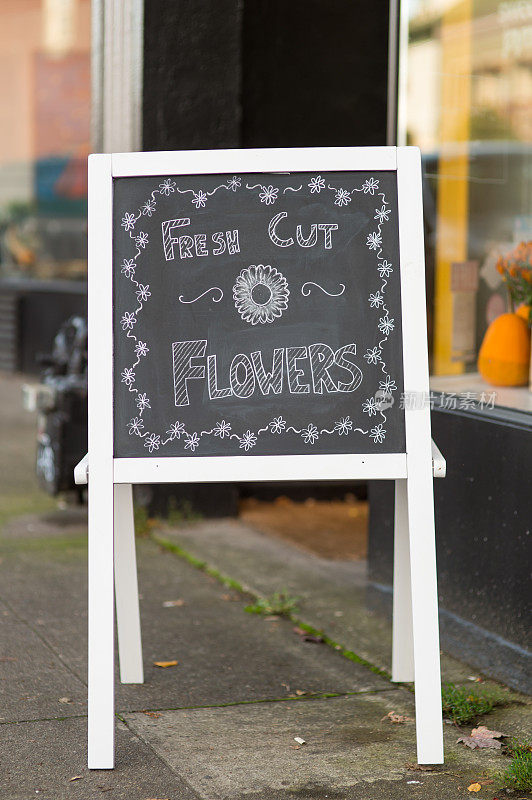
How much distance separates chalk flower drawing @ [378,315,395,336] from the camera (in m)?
3.50

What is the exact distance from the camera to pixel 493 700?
4.00 m

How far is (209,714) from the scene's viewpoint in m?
3.93

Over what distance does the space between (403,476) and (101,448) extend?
944mm

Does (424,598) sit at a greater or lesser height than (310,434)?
lesser

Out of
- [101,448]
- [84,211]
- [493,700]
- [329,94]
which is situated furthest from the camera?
[84,211]

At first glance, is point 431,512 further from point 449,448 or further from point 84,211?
point 84,211

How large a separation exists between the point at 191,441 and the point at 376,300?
73 cm

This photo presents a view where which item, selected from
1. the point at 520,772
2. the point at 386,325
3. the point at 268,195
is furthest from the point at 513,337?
the point at 520,772

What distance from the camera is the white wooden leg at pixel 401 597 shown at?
3.96 meters

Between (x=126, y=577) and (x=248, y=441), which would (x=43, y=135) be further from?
(x=248, y=441)

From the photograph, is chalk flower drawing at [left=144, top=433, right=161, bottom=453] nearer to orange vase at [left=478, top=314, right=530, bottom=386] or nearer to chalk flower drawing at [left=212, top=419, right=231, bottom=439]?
chalk flower drawing at [left=212, top=419, right=231, bottom=439]

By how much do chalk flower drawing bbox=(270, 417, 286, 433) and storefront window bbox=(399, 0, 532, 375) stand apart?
6.20 ft

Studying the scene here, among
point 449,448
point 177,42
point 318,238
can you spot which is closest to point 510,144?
point 177,42

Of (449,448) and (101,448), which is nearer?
(101,448)
